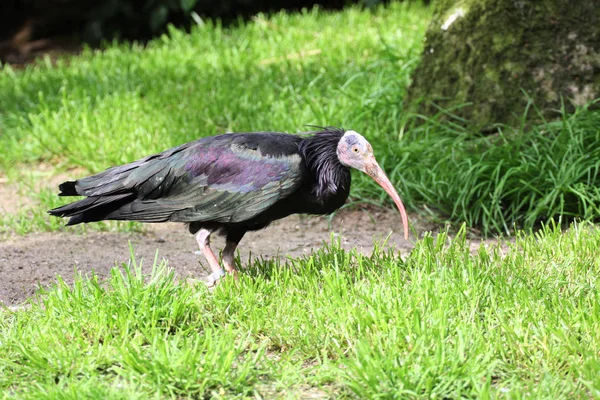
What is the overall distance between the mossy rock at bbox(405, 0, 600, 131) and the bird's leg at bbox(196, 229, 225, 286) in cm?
223

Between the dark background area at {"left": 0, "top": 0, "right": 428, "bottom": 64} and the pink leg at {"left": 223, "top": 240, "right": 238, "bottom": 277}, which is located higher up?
the dark background area at {"left": 0, "top": 0, "right": 428, "bottom": 64}

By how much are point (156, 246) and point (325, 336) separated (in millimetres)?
1998

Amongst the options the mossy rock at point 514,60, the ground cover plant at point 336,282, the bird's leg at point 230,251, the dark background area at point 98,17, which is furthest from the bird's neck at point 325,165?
the dark background area at point 98,17

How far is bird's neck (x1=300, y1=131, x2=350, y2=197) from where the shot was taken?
13.5 feet

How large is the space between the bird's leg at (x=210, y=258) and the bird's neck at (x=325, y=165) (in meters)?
0.56

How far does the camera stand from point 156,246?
5.02 metres

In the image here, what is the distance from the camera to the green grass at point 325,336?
2.89 metres

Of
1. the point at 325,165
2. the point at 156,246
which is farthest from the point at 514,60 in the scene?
the point at 156,246

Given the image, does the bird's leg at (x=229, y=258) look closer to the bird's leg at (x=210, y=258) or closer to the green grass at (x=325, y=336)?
the bird's leg at (x=210, y=258)

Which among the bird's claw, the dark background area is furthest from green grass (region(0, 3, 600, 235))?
the bird's claw

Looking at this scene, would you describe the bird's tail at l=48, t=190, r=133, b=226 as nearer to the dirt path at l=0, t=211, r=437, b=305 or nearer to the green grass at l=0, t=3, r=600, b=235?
the dirt path at l=0, t=211, r=437, b=305

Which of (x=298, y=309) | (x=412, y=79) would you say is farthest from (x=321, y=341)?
(x=412, y=79)

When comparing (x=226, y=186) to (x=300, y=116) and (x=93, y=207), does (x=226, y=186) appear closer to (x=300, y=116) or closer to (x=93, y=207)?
(x=93, y=207)

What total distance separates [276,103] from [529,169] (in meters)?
2.07
